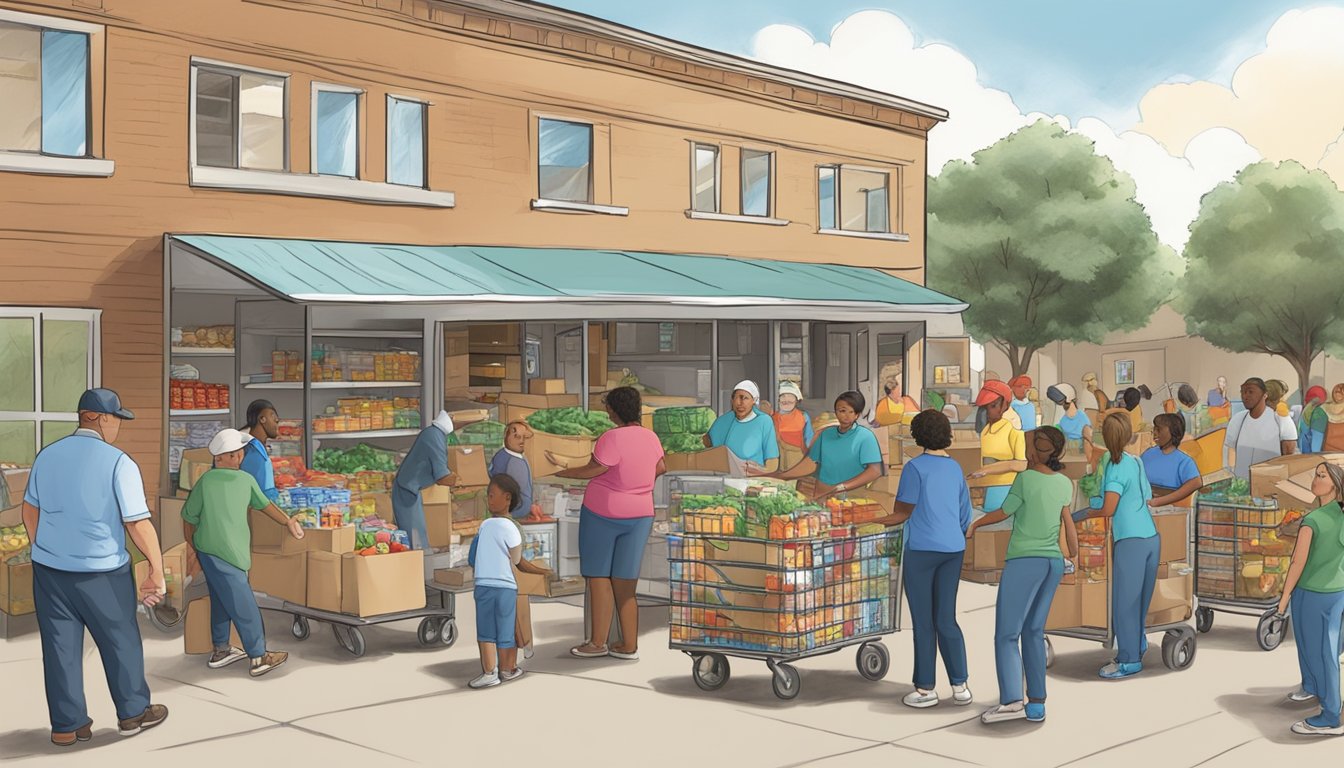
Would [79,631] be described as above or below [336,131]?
below

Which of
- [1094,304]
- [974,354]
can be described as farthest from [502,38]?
[974,354]

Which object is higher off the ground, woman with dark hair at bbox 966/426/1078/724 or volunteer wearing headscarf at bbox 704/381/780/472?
volunteer wearing headscarf at bbox 704/381/780/472

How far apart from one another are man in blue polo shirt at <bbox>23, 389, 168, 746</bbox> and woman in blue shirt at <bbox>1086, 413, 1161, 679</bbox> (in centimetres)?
616

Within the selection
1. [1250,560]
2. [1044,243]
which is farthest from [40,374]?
[1044,243]

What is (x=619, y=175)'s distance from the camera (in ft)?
69.9

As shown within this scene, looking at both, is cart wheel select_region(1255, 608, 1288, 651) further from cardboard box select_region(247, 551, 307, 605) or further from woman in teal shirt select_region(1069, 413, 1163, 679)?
cardboard box select_region(247, 551, 307, 605)

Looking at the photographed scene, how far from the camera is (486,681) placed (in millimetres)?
10328

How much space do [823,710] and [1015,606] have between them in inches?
58.1

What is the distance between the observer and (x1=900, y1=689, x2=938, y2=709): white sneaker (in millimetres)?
9578

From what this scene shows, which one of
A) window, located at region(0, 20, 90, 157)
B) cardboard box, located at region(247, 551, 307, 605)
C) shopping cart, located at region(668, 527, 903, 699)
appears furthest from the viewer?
window, located at region(0, 20, 90, 157)

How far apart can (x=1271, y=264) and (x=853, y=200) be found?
34.3 meters

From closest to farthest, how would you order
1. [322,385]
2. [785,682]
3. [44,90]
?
1. [785,682]
2. [44,90]
3. [322,385]

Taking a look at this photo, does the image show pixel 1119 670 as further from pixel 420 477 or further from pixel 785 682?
pixel 420 477

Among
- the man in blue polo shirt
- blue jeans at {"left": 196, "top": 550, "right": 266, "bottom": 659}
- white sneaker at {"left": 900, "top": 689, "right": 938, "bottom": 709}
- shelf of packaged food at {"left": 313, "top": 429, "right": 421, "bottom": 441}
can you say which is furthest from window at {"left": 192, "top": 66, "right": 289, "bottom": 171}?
white sneaker at {"left": 900, "top": 689, "right": 938, "bottom": 709}
